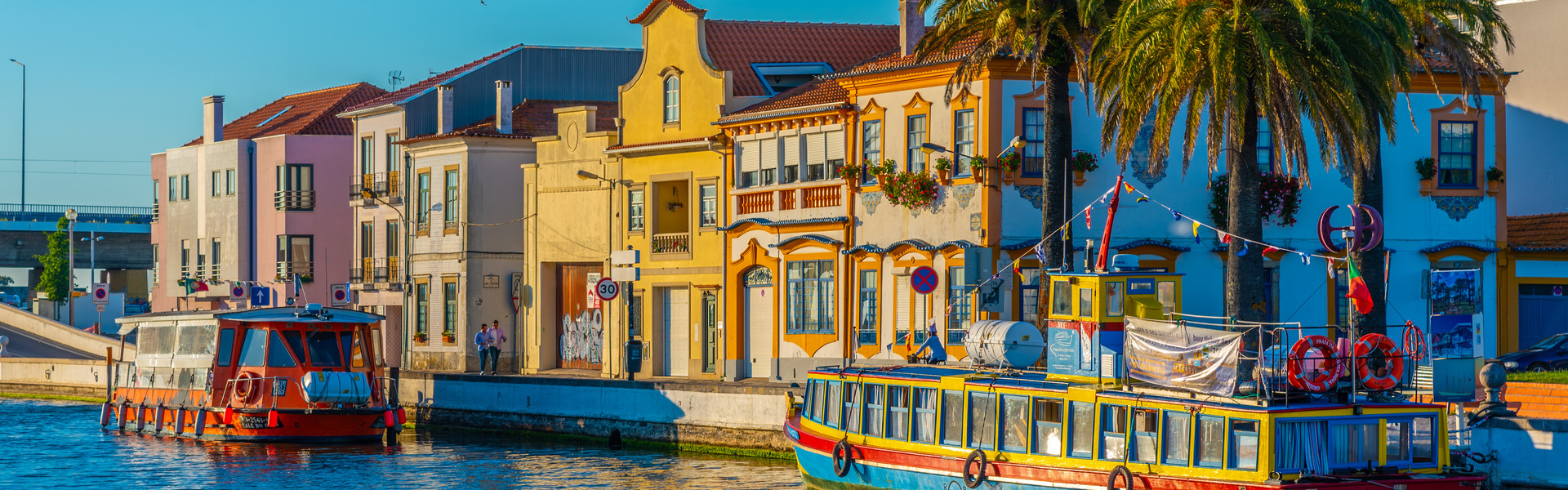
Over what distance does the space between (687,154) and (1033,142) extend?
38.4 feet

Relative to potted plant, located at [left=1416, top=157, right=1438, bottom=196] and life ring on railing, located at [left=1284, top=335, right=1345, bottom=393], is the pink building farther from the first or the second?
life ring on railing, located at [left=1284, top=335, right=1345, bottom=393]

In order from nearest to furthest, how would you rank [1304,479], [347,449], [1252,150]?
[1304,479] → [1252,150] → [347,449]

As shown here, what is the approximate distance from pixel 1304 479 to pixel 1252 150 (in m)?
9.46

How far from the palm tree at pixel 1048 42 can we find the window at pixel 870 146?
533 centimetres

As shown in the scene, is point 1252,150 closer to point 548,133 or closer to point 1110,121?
point 1110,121

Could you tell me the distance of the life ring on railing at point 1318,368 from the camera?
2223 centimetres

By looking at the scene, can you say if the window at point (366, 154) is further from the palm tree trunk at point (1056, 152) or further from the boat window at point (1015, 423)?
the boat window at point (1015, 423)

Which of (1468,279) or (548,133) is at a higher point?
(548,133)

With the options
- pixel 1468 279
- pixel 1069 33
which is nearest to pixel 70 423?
pixel 1069 33

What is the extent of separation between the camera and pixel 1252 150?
3047 centimetres

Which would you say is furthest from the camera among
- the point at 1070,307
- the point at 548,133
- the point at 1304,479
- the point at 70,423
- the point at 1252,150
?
the point at 548,133

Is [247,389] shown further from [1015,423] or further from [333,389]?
[1015,423]

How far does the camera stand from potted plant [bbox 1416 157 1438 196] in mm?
38500

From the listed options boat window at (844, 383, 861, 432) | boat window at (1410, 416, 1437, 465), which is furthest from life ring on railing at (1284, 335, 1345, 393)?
boat window at (844, 383, 861, 432)
